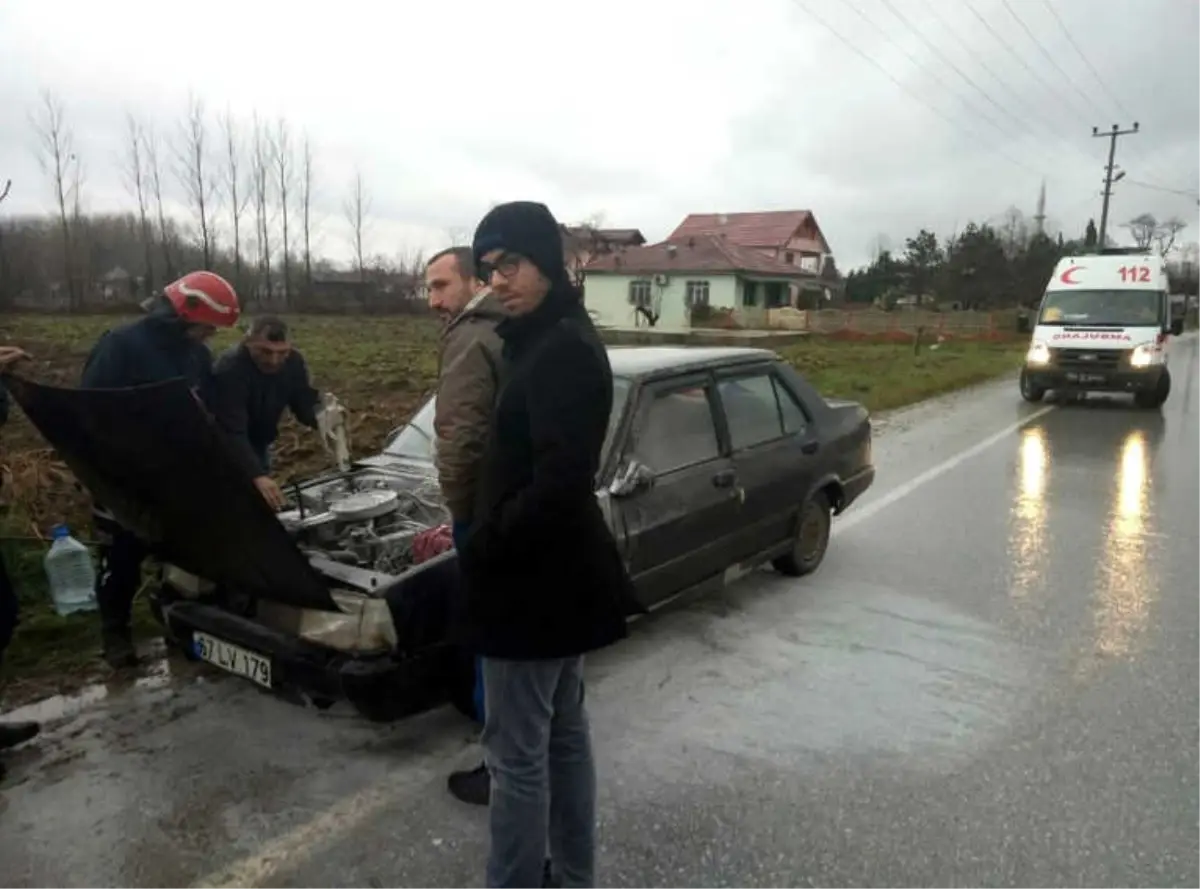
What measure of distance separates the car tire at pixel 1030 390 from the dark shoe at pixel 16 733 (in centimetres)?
1578

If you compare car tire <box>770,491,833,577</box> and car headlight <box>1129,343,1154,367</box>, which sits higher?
car headlight <box>1129,343,1154,367</box>

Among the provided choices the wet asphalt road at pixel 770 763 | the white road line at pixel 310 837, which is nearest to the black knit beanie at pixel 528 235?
the wet asphalt road at pixel 770 763

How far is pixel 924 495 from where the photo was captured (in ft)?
27.0

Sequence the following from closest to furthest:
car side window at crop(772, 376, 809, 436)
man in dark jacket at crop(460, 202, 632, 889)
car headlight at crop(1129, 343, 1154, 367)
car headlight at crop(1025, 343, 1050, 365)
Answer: man in dark jacket at crop(460, 202, 632, 889) → car side window at crop(772, 376, 809, 436) → car headlight at crop(1129, 343, 1154, 367) → car headlight at crop(1025, 343, 1050, 365)

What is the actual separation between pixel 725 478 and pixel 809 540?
1.31 m

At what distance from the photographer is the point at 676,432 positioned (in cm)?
472

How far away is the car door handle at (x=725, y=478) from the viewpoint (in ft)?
15.7

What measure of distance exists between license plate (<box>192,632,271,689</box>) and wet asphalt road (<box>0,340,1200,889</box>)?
289 mm

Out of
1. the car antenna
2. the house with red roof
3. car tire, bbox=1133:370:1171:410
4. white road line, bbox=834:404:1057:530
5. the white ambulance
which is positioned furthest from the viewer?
the house with red roof

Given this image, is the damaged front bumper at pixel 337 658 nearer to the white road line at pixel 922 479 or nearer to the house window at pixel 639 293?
the white road line at pixel 922 479

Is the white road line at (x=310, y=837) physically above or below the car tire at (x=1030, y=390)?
below

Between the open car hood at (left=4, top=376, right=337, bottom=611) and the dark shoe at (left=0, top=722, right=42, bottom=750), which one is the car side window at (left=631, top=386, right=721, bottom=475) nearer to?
the open car hood at (left=4, top=376, right=337, bottom=611)

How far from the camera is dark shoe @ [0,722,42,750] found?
137 inches

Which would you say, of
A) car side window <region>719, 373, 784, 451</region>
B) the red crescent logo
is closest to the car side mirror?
car side window <region>719, 373, 784, 451</region>
